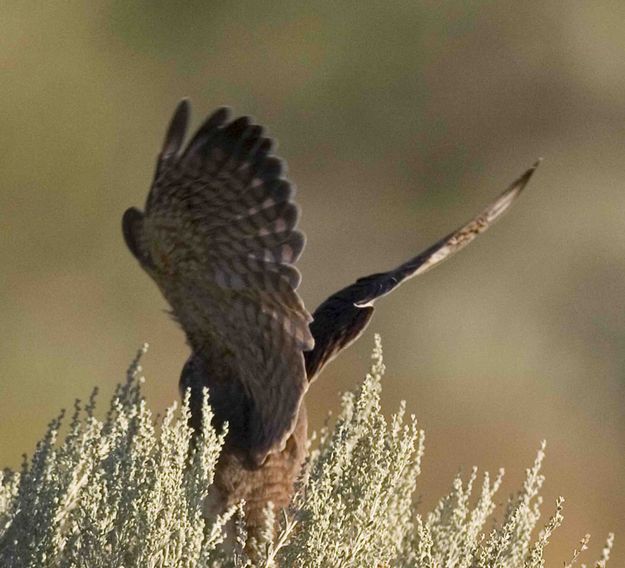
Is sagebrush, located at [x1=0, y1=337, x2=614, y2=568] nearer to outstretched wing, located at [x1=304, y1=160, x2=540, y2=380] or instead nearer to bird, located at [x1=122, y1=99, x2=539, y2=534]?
bird, located at [x1=122, y1=99, x2=539, y2=534]

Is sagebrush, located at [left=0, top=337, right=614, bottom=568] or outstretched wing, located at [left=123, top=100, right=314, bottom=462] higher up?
outstretched wing, located at [left=123, top=100, right=314, bottom=462]

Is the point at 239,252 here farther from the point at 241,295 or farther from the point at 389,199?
the point at 389,199

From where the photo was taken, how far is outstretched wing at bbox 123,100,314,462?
3.86 meters

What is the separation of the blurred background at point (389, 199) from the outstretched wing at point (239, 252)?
13.6ft

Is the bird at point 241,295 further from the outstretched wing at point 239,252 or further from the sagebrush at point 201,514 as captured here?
the sagebrush at point 201,514

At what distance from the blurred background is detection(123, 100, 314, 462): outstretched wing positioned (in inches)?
164

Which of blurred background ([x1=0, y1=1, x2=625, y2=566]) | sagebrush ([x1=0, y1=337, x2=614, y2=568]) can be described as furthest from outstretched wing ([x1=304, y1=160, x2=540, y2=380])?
blurred background ([x1=0, y1=1, x2=625, y2=566])

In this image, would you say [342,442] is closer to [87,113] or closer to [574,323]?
[574,323]

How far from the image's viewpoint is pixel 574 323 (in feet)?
38.4

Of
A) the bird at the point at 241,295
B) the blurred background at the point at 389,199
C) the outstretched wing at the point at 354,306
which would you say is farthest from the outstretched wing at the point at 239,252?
the blurred background at the point at 389,199

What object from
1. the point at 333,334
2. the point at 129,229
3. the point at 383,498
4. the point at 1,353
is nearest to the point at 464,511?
the point at 383,498

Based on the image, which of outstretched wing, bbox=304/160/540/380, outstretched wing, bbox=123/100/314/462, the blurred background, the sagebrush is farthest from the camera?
the blurred background

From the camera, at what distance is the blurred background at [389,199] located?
993 centimetres

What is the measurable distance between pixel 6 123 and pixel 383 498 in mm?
9713
